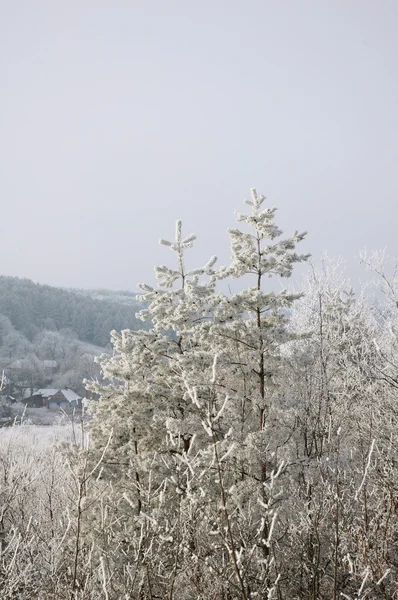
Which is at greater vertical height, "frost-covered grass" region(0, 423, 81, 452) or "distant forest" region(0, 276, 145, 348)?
"distant forest" region(0, 276, 145, 348)

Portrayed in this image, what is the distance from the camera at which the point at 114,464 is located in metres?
12.7

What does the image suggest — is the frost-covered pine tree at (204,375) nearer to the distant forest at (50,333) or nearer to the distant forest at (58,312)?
the distant forest at (50,333)

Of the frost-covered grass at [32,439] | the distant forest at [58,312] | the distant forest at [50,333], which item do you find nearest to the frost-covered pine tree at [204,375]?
the frost-covered grass at [32,439]

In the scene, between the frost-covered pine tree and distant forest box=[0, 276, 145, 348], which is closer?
the frost-covered pine tree

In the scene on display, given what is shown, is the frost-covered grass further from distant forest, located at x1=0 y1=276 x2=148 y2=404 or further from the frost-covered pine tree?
distant forest, located at x1=0 y1=276 x2=148 y2=404

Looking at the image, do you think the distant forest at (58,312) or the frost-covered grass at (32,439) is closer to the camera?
the frost-covered grass at (32,439)

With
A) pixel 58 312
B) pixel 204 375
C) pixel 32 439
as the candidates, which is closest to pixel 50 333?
pixel 58 312

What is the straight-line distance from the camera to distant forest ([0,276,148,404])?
81.1 meters

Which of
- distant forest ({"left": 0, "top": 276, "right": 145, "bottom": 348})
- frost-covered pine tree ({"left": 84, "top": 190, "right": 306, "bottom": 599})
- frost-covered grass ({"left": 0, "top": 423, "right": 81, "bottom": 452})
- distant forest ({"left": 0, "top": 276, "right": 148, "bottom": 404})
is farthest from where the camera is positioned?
distant forest ({"left": 0, "top": 276, "right": 145, "bottom": 348})

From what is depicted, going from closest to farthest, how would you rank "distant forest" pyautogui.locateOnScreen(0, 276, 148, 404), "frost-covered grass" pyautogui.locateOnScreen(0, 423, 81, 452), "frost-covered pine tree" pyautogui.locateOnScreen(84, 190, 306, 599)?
"frost-covered pine tree" pyautogui.locateOnScreen(84, 190, 306, 599) → "frost-covered grass" pyautogui.locateOnScreen(0, 423, 81, 452) → "distant forest" pyautogui.locateOnScreen(0, 276, 148, 404)

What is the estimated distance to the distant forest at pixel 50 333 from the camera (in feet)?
266

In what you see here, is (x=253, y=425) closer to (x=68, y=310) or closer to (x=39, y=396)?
(x=39, y=396)

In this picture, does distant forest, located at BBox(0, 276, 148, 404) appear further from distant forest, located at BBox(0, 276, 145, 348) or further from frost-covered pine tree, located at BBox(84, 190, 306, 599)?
frost-covered pine tree, located at BBox(84, 190, 306, 599)

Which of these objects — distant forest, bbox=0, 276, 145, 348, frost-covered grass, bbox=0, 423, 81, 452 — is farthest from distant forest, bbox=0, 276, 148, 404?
frost-covered grass, bbox=0, 423, 81, 452
